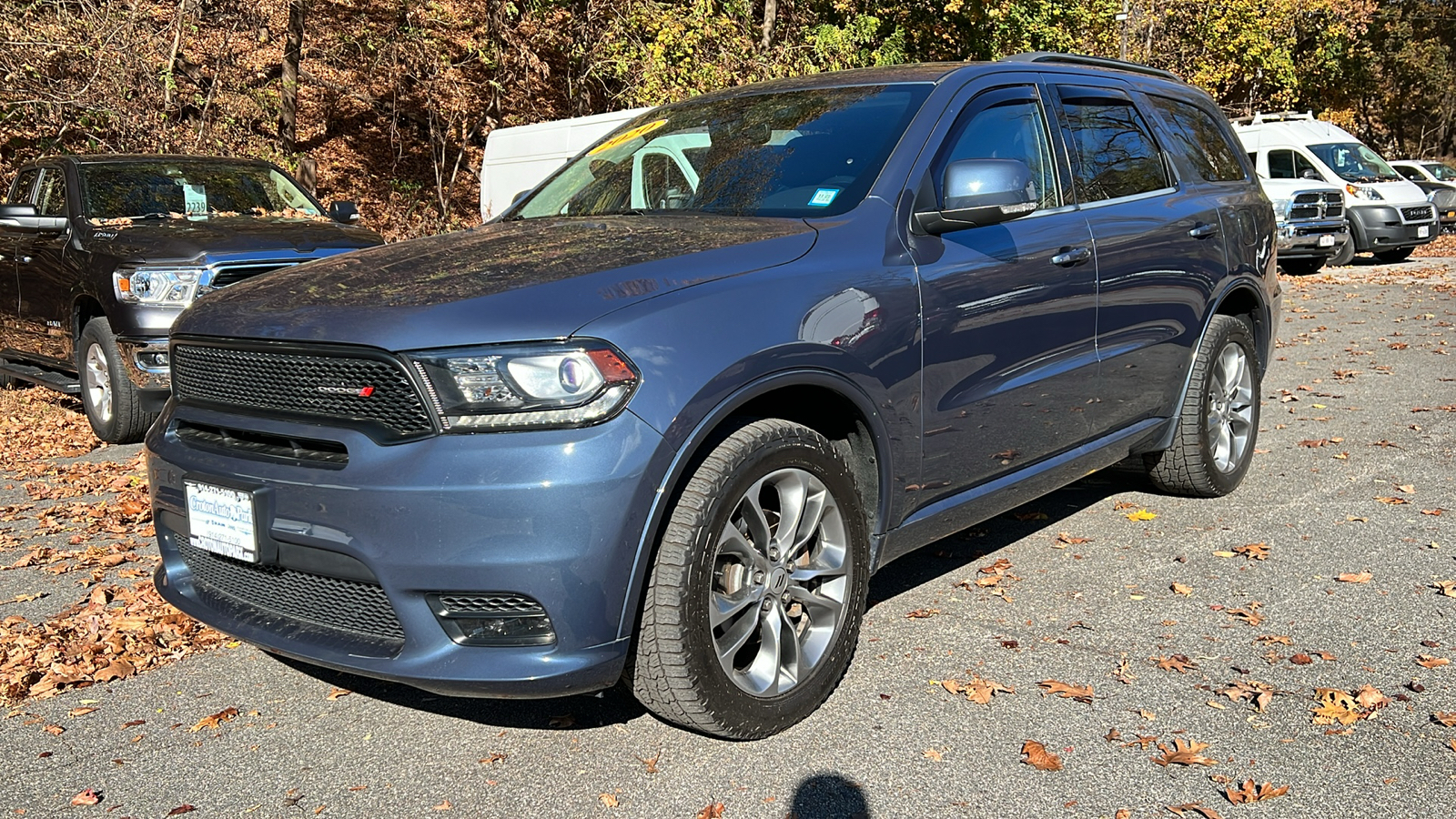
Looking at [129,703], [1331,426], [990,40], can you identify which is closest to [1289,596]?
[1331,426]

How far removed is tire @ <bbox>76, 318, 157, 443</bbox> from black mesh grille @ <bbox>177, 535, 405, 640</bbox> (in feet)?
15.5

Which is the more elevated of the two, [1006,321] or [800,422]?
[1006,321]

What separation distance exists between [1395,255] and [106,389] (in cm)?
2162

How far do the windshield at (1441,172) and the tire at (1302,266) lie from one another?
6514mm

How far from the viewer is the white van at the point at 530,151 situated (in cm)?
1309

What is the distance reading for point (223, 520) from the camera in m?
3.35

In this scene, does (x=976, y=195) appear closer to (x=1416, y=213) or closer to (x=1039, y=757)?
(x=1039, y=757)

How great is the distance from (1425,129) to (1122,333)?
5917 cm

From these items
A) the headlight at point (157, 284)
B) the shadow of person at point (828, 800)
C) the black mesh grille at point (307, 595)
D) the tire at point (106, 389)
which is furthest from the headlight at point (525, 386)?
the tire at point (106, 389)

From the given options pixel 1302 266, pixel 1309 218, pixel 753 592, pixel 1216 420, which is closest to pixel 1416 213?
pixel 1302 266

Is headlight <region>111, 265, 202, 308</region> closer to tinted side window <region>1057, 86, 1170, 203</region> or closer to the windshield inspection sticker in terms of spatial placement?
the windshield inspection sticker

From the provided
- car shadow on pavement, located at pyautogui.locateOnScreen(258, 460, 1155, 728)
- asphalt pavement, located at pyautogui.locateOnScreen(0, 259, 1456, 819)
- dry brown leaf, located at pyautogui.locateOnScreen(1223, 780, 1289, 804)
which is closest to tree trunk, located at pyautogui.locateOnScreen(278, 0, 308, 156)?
asphalt pavement, located at pyautogui.locateOnScreen(0, 259, 1456, 819)

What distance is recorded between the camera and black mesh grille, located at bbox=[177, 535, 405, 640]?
10.4 feet

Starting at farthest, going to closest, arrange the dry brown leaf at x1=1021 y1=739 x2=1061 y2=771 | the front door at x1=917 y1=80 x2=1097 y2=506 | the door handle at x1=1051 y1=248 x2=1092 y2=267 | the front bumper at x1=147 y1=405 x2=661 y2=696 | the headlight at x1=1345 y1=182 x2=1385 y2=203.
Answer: the headlight at x1=1345 y1=182 x2=1385 y2=203 → the door handle at x1=1051 y1=248 x2=1092 y2=267 → the front door at x1=917 y1=80 x2=1097 y2=506 → the dry brown leaf at x1=1021 y1=739 x2=1061 y2=771 → the front bumper at x1=147 y1=405 x2=661 y2=696
